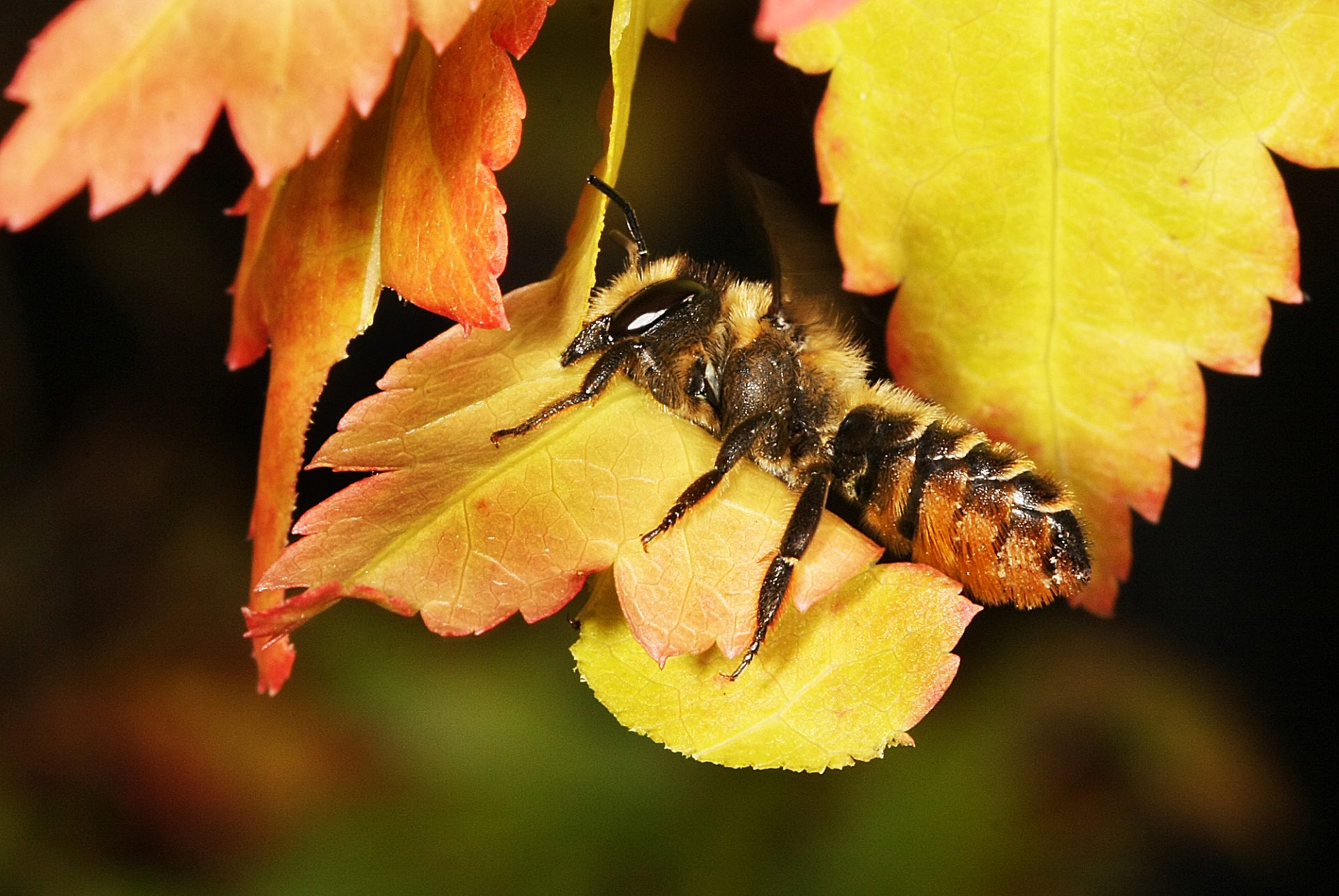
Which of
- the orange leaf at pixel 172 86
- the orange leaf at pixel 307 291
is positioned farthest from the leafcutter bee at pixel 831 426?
the orange leaf at pixel 172 86

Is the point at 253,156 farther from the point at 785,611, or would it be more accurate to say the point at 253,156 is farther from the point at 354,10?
the point at 785,611

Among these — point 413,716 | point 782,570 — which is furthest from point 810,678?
point 413,716

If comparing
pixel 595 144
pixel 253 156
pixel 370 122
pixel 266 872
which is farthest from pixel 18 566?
pixel 253 156

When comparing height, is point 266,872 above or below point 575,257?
below

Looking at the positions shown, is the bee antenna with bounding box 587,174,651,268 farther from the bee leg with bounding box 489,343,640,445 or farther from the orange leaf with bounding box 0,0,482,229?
the orange leaf with bounding box 0,0,482,229

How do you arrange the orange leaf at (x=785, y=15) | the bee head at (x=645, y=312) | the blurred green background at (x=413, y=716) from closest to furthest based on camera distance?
the orange leaf at (x=785, y=15) → the bee head at (x=645, y=312) → the blurred green background at (x=413, y=716)

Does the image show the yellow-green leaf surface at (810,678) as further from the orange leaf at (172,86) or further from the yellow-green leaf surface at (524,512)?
the orange leaf at (172,86)

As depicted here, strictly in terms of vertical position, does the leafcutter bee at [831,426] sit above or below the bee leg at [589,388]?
below
